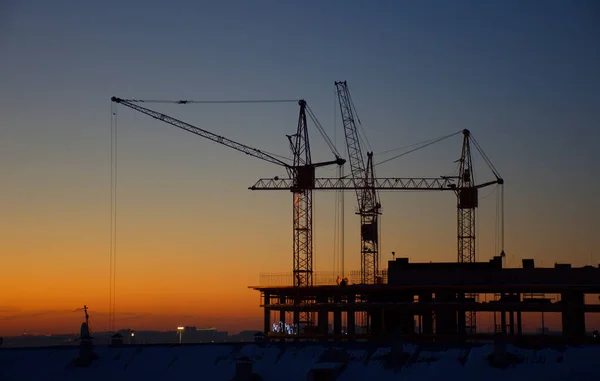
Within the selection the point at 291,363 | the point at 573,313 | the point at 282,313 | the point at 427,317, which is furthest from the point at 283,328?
the point at 291,363

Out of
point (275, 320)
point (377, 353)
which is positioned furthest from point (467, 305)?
point (377, 353)

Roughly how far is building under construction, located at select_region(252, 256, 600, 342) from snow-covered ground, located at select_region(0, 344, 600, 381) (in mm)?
40468

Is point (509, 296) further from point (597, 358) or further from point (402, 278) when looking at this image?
point (597, 358)

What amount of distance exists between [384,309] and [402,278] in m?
5.01

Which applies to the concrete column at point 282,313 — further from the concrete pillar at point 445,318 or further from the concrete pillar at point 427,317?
the concrete pillar at point 445,318

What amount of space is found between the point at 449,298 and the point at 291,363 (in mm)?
57818

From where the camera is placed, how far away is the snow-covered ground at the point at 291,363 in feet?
180

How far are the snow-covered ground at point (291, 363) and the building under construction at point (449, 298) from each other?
133 ft

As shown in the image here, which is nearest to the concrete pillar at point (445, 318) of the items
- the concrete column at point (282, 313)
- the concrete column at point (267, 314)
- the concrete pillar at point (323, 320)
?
the concrete pillar at point (323, 320)

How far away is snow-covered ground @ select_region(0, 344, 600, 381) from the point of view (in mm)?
54844

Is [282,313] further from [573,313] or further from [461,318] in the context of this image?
[573,313]

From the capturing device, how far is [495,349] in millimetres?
55969

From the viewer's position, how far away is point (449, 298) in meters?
118

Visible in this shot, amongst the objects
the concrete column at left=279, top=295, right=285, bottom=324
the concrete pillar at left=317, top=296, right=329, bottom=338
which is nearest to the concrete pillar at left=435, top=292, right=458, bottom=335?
the concrete pillar at left=317, top=296, right=329, bottom=338
